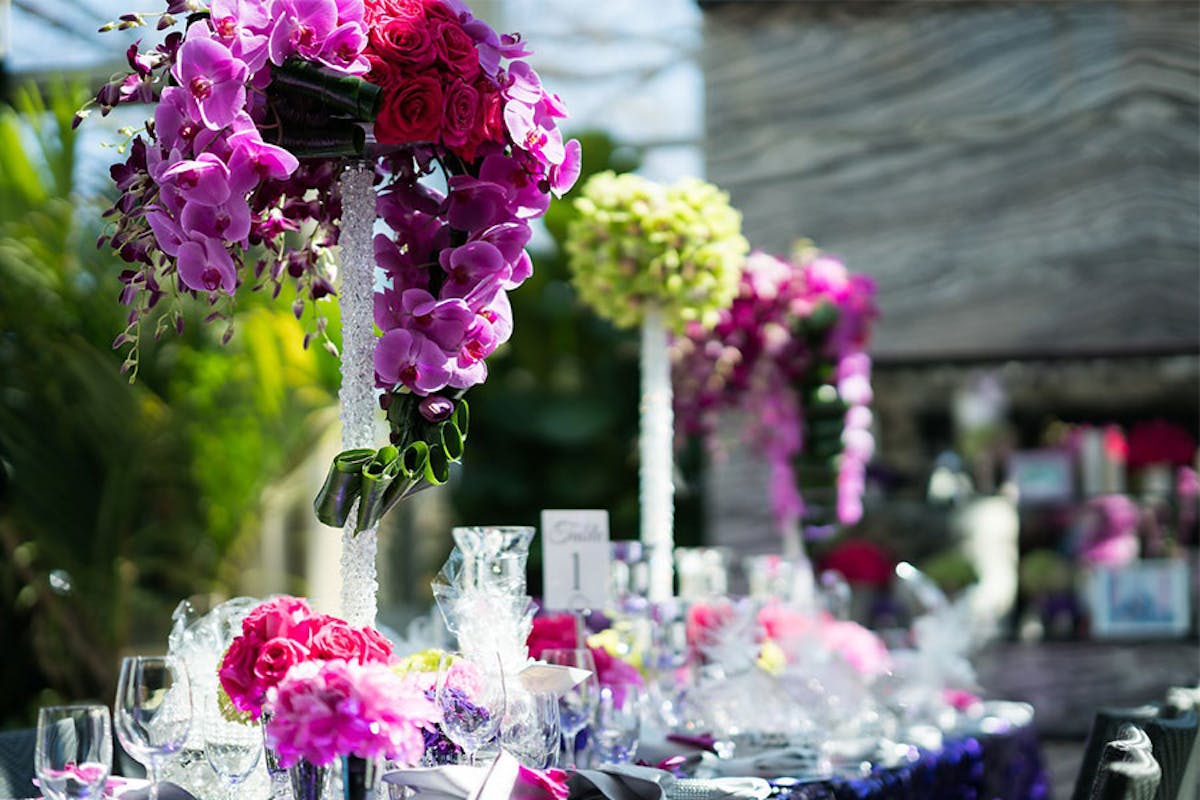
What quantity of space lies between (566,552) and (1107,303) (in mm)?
3516

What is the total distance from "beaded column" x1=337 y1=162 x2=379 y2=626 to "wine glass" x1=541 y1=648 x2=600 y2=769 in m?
0.28

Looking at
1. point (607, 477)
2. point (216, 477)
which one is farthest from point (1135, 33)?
point (216, 477)

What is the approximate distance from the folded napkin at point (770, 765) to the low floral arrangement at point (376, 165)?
0.78 m

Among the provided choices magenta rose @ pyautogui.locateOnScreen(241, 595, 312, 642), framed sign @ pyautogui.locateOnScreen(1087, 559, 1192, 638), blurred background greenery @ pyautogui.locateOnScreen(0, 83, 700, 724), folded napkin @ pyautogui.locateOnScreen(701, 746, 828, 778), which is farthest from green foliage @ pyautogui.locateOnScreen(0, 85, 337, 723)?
magenta rose @ pyautogui.locateOnScreen(241, 595, 312, 642)

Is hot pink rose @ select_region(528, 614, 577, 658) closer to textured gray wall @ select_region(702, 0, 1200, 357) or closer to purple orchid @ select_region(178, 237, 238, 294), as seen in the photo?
purple orchid @ select_region(178, 237, 238, 294)

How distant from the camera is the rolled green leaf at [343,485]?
1.86 meters

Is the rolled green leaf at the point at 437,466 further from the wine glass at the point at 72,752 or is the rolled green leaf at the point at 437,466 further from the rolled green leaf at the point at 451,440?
the wine glass at the point at 72,752

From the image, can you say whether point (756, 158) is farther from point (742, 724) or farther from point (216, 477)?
point (742, 724)

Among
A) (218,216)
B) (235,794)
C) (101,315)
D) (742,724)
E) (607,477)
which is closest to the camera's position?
(218,216)

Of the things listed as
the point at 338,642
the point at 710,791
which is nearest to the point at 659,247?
the point at 710,791

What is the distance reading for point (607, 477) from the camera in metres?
6.79

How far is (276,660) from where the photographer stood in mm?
1646

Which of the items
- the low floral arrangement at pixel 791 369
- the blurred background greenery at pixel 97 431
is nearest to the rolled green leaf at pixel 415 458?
the low floral arrangement at pixel 791 369

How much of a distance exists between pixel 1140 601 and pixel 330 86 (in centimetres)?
436
